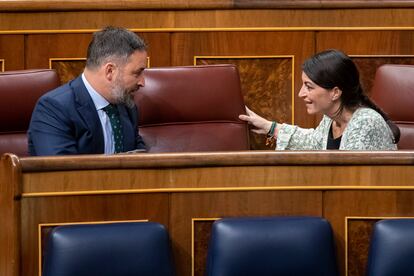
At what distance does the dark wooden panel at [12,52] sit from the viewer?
39.0 inches

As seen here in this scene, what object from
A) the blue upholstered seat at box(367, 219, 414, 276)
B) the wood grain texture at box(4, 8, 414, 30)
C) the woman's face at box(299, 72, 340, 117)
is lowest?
the blue upholstered seat at box(367, 219, 414, 276)

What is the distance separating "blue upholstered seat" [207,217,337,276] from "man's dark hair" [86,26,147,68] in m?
0.24

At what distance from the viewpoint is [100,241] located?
0.62 m

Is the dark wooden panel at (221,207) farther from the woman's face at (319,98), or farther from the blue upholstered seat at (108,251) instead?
the woman's face at (319,98)

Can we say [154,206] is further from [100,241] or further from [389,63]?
[389,63]

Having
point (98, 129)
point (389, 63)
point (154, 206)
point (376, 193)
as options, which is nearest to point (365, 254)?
point (376, 193)

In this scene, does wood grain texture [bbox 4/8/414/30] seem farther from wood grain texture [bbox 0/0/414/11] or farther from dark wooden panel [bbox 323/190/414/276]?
dark wooden panel [bbox 323/190/414/276]

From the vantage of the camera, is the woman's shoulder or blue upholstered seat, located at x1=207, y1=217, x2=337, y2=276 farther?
the woman's shoulder

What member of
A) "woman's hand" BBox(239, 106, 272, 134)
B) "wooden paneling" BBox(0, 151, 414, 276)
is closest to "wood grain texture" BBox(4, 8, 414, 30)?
"woman's hand" BBox(239, 106, 272, 134)

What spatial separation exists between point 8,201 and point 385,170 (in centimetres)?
25

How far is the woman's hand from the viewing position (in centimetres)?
90

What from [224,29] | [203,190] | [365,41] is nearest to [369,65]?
[365,41]

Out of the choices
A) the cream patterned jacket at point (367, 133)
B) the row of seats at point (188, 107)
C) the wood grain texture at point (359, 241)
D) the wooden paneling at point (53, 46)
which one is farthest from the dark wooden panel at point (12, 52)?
the wood grain texture at point (359, 241)

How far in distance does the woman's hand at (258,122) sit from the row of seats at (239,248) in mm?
263
